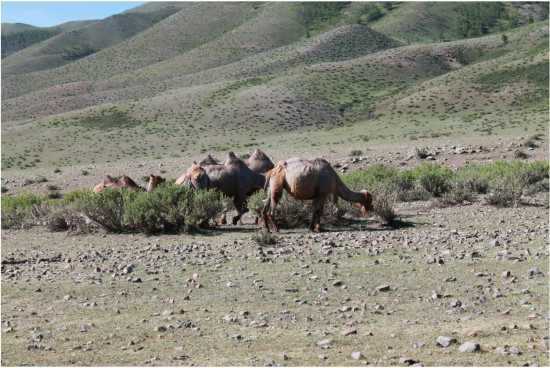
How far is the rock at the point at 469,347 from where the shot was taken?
614 cm

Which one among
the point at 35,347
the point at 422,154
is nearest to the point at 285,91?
the point at 422,154

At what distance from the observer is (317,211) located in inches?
560

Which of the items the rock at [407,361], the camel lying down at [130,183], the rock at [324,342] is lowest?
the rock at [324,342]

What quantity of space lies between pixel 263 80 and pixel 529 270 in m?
84.6

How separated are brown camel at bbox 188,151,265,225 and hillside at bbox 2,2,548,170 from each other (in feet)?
101

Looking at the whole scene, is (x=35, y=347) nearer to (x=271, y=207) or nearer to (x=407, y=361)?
(x=407, y=361)

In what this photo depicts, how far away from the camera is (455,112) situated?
6706 cm

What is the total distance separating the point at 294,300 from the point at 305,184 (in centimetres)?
562

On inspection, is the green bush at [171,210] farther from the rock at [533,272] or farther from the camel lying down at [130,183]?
the rock at [533,272]

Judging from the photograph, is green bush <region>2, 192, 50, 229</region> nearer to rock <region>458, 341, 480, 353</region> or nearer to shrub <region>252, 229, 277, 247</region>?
shrub <region>252, 229, 277, 247</region>

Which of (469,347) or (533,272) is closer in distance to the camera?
(469,347)

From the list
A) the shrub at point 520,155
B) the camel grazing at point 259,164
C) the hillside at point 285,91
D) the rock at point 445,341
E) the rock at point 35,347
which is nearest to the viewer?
the rock at point 445,341

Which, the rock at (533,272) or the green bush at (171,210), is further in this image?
the green bush at (171,210)

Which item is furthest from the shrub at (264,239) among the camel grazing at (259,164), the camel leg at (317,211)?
the camel grazing at (259,164)
